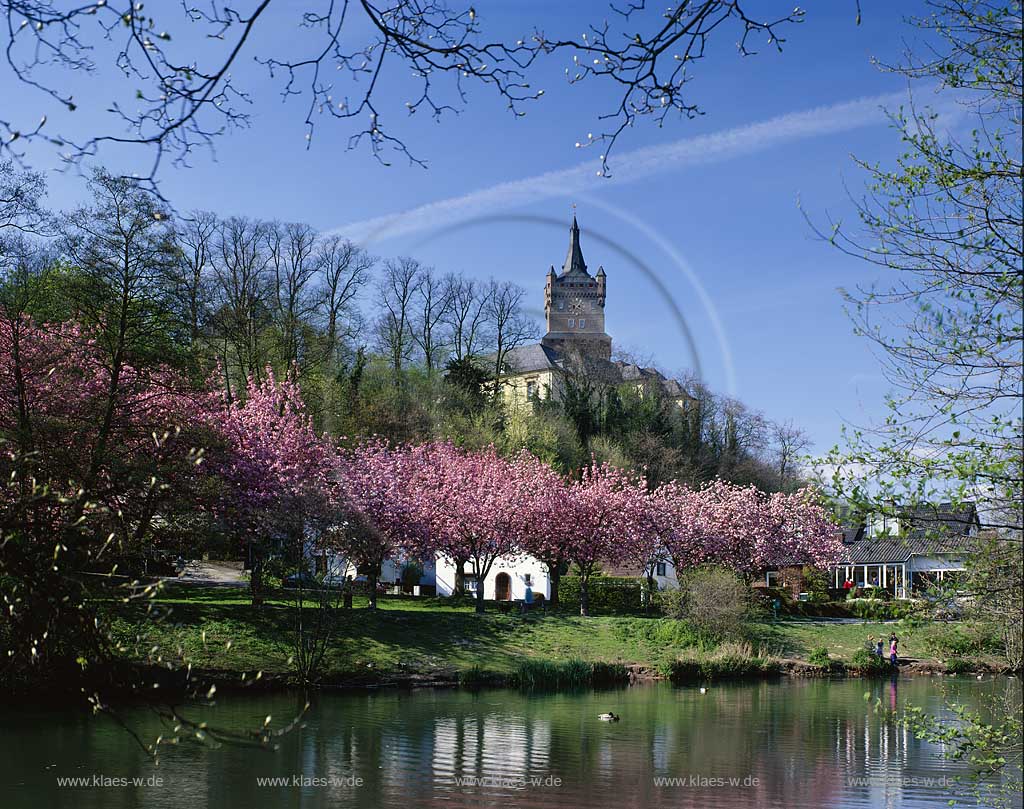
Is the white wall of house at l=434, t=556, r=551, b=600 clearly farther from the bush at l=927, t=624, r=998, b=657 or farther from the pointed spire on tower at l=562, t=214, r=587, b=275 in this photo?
the pointed spire on tower at l=562, t=214, r=587, b=275

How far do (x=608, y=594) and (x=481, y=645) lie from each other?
1487cm

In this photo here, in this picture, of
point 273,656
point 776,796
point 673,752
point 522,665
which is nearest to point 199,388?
point 273,656

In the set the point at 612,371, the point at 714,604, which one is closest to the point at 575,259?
the point at 612,371

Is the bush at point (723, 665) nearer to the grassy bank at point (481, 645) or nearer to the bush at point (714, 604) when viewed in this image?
the grassy bank at point (481, 645)

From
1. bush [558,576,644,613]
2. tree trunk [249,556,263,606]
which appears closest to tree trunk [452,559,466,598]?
bush [558,576,644,613]

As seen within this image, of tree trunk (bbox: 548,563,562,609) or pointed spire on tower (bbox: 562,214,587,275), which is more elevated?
pointed spire on tower (bbox: 562,214,587,275)

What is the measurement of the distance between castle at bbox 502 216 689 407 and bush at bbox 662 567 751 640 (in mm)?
23080

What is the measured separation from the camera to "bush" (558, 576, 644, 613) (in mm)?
44719

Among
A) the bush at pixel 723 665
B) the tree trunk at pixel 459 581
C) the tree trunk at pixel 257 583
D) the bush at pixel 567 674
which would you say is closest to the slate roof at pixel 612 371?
the tree trunk at pixel 459 581

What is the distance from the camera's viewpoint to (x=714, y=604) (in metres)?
34.5

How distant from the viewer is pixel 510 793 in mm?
16078

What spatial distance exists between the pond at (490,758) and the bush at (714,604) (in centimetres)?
799

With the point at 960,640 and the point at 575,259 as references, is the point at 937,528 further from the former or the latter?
the point at 575,259

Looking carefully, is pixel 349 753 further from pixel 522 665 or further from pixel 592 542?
pixel 592 542
